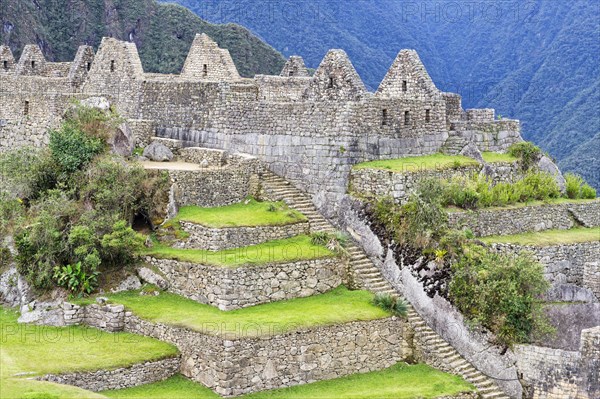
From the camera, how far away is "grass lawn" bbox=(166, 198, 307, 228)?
28594 millimetres

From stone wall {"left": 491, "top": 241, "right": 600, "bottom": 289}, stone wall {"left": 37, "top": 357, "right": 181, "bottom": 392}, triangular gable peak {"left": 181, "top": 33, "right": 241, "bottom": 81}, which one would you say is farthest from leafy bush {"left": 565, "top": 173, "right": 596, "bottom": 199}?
stone wall {"left": 37, "top": 357, "right": 181, "bottom": 392}

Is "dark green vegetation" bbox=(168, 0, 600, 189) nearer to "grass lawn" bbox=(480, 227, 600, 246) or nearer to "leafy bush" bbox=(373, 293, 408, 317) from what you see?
"grass lawn" bbox=(480, 227, 600, 246)

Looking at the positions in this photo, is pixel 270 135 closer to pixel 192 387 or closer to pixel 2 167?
pixel 2 167

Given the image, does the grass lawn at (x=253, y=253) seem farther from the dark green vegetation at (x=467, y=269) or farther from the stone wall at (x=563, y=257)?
the stone wall at (x=563, y=257)

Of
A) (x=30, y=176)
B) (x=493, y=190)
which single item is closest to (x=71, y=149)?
(x=30, y=176)

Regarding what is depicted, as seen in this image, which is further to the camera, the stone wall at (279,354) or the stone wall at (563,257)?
the stone wall at (563,257)

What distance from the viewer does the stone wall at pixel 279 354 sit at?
81.1 feet

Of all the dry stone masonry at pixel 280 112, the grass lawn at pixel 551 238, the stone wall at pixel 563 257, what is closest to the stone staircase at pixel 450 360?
the stone wall at pixel 563 257

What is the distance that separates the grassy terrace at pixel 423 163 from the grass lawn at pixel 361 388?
5.79 m

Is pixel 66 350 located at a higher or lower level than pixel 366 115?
lower

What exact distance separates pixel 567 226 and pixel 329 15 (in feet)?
102

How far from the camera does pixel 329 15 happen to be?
6106 cm

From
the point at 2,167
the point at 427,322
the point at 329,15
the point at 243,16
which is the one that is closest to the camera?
the point at 427,322

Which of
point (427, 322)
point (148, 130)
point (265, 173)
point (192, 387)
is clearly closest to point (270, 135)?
point (265, 173)
